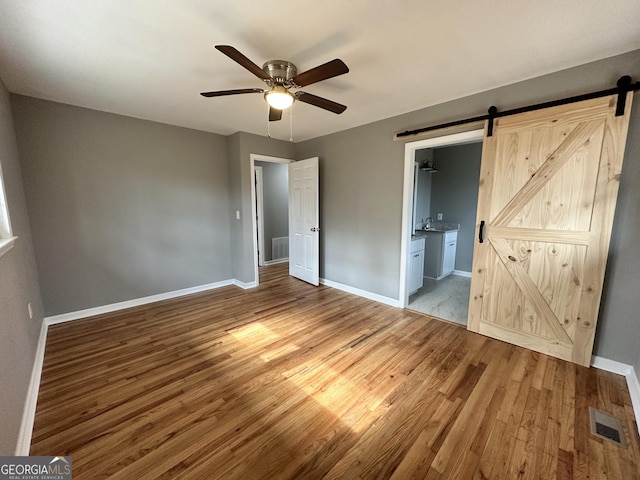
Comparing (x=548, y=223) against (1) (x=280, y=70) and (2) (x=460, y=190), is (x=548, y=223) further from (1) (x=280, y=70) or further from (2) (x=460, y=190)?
(2) (x=460, y=190)

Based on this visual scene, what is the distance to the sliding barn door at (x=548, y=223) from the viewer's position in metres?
1.98

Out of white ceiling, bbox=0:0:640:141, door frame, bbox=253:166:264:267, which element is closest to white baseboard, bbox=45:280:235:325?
door frame, bbox=253:166:264:267

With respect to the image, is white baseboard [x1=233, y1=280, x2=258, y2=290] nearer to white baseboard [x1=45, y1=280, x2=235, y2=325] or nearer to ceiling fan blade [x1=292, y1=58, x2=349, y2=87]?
white baseboard [x1=45, y1=280, x2=235, y2=325]

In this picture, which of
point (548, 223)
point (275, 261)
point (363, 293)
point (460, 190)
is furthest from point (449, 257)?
point (275, 261)

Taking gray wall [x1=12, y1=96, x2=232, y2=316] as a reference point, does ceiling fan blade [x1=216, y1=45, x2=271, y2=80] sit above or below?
above

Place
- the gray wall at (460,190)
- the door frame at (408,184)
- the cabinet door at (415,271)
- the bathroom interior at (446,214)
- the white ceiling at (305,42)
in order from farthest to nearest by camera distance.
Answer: the gray wall at (460,190) → the bathroom interior at (446,214) → the cabinet door at (415,271) → the door frame at (408,184) → the white ceiling at (305,42)

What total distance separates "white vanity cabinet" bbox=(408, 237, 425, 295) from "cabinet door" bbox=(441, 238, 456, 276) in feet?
3.13

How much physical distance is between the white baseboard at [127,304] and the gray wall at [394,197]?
1937 millimetres

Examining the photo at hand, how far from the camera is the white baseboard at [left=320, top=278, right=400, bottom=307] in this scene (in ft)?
11.4

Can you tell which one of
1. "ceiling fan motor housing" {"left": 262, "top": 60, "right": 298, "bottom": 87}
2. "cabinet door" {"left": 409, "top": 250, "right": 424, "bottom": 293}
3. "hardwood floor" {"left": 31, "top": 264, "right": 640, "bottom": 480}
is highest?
"ceiling fan motor housing" {"left": 262, "top": 60, "right": 298, "bottom": 87}

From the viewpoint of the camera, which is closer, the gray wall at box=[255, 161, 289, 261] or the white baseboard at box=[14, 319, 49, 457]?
the white baseboard at box=[14, 319, 49, 457]

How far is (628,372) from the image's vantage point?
199 centimetres

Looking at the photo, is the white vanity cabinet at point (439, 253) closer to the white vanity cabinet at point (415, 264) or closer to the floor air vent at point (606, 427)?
the white vanity cabinet at point (415, 264)

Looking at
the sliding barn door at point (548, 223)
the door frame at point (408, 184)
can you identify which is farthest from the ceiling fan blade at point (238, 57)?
the sliding barn door at point (548, 223)
